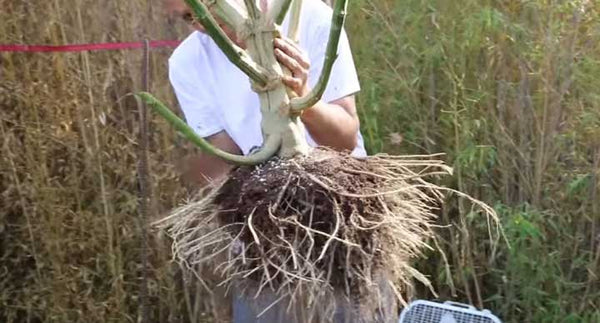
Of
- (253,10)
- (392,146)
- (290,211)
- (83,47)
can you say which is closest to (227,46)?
(253,10)

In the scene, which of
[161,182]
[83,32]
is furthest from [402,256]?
[83,32]

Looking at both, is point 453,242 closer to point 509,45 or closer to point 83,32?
point 509,45

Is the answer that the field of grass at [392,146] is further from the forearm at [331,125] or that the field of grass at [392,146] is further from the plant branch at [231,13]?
the plant branch at [231,13]

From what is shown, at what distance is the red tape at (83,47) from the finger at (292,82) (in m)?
1.34

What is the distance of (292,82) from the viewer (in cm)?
132

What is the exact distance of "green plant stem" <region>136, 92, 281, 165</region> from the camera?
4.17 ft

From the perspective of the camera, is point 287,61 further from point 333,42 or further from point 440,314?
point 440,314

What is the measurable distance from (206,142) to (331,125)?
0.24m

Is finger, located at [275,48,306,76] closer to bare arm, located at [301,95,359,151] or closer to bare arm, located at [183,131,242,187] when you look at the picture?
bare arm, located at [301,95,359,151]

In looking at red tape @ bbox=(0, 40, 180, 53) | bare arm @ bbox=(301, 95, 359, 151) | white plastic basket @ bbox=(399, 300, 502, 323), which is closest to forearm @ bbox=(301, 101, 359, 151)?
bare arm @ bbox=(301, 95, 359, 151)

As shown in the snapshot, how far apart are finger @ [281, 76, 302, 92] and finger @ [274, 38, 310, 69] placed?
0.03 metres

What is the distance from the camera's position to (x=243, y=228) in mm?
1290

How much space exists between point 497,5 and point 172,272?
109 centimetres

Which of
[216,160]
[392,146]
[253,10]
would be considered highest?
[253,10]
